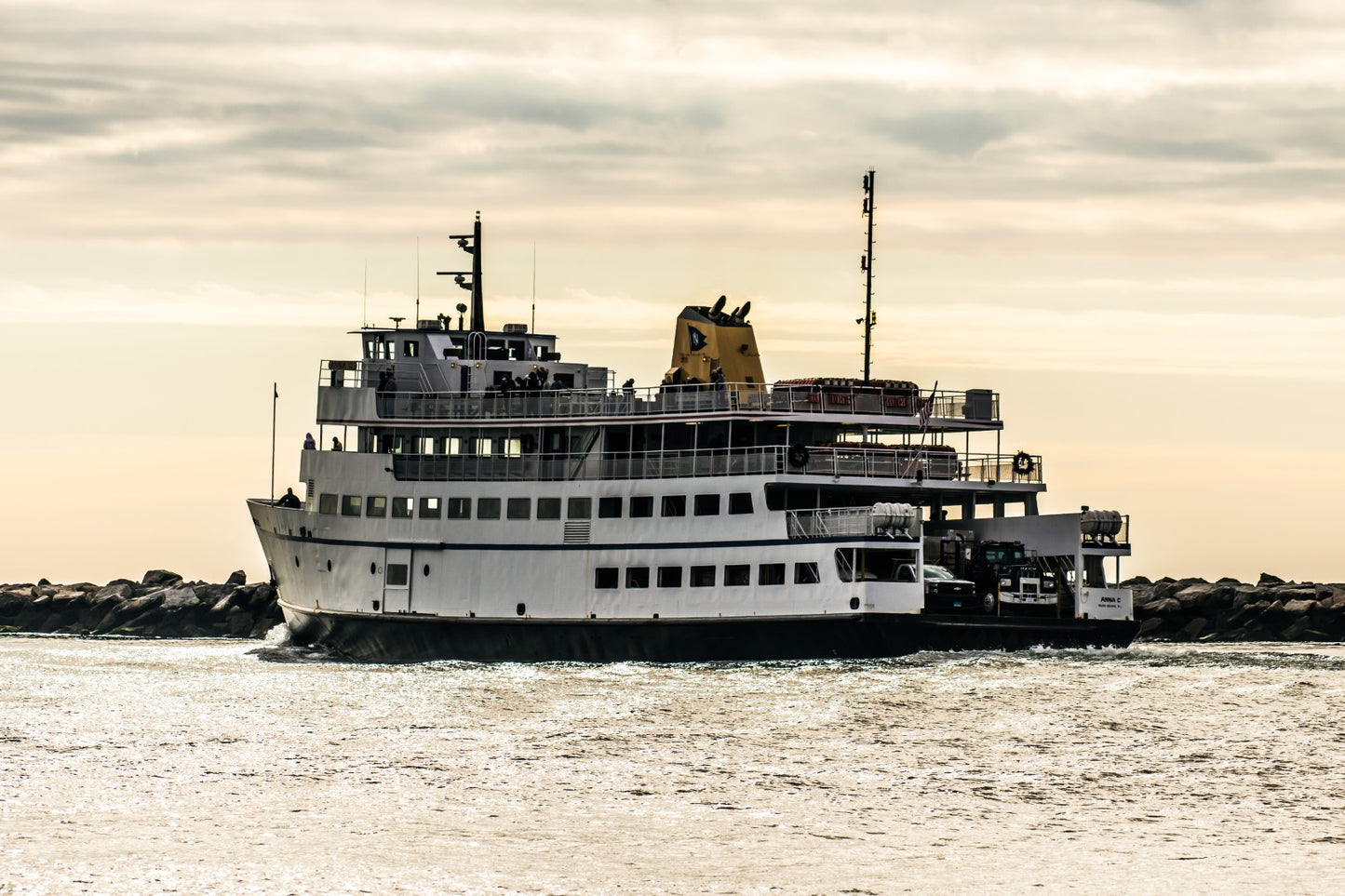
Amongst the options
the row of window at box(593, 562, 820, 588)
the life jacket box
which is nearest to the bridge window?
the row of window at box(593, 562, 820, 588)

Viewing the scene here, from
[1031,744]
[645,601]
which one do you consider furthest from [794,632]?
[1031,744]

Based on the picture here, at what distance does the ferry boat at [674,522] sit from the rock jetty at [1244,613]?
733 inches

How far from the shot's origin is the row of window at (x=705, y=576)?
4534 centimetres

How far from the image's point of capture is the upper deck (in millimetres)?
48250

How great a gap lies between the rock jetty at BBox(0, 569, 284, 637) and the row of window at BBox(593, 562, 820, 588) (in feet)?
98.4

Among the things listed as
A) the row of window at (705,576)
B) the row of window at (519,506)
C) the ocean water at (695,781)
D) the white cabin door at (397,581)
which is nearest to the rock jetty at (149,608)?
the row of window at (519,506)

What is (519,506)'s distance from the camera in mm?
50375

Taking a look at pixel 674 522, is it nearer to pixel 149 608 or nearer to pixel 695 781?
pixel 695 781

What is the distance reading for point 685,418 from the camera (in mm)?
47969

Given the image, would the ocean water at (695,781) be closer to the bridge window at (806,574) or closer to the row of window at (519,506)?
the bridge window at (806,574)

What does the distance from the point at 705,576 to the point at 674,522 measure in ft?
5.45

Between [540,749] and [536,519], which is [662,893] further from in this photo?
[536,519]

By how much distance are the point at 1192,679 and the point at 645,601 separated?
43.6 ft

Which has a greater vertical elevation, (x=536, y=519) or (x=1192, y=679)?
(x=536, y=519)
